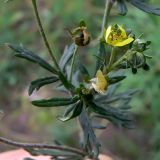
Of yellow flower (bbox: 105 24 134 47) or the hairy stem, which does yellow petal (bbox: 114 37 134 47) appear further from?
the hairy stem

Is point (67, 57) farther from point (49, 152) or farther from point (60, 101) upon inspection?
point (49, 152)

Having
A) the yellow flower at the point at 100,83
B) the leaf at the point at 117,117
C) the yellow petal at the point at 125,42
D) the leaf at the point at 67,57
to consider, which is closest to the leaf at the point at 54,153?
the leaf at the point at 117,117

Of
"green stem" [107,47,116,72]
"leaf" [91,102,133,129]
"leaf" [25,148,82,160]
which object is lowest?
"leaf" [25,148,82,160]

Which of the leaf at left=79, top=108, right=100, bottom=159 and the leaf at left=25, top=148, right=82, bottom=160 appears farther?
the leaf at left=25, top=148, right=82, bottom=160

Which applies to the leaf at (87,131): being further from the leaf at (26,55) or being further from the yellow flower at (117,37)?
the yellow flower at (117,37)

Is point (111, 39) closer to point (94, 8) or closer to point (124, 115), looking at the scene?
point (124, 115)

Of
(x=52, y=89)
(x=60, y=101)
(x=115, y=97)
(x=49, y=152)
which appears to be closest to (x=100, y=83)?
(x=60, y=101)

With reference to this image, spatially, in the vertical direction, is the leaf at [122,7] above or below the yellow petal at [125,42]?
above

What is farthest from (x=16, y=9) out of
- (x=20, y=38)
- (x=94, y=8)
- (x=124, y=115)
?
(x=124, y=115)

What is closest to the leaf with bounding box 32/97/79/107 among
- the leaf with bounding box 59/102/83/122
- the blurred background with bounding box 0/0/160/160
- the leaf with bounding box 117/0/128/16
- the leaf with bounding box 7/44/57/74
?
the leaf with bounding box 59/102/83/122
